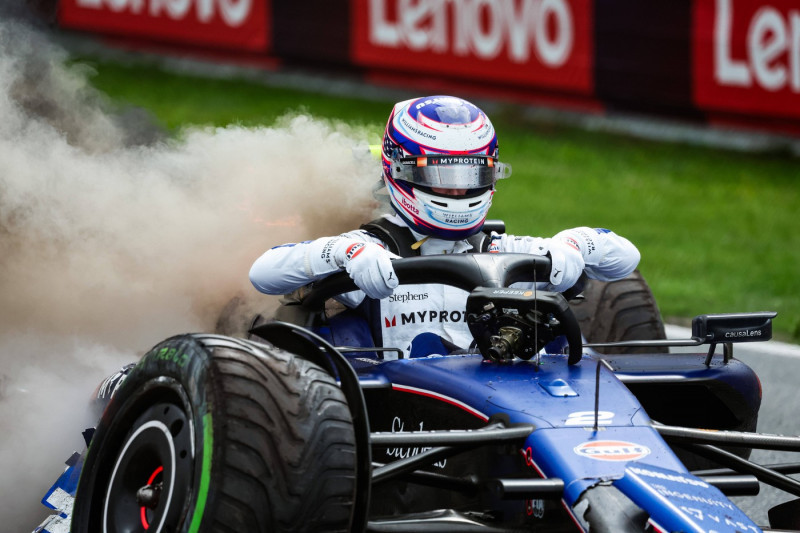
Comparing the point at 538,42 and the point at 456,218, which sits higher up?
the point at 456,218

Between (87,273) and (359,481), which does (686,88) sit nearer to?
(87,273)

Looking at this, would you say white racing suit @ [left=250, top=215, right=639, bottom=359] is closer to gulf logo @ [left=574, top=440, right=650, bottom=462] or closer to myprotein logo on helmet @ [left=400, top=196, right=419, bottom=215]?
myprotein logo on helmet @ [left=400, top=196, right=419, bottom=215]

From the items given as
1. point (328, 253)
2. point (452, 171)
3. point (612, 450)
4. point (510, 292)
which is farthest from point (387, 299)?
point (612, 450)

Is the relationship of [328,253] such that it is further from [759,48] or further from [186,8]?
[186,8]

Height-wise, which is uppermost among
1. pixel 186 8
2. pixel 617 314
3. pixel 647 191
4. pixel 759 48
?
pixel 186 8

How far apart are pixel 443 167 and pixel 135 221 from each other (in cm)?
206

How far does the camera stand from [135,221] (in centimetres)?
687

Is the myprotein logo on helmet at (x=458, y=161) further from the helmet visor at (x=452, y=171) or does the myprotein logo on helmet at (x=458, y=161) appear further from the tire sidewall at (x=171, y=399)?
the tire sidewall at (x=171, y=399)

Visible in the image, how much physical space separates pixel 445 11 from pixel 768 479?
11.1 m

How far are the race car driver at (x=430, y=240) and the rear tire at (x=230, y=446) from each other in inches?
41.6

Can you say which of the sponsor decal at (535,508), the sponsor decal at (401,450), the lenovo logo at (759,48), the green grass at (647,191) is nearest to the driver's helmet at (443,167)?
the sponsor decal at (401,450)

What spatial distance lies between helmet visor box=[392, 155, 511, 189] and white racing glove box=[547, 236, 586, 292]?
1.27 ft

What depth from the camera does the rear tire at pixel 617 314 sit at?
6449mm

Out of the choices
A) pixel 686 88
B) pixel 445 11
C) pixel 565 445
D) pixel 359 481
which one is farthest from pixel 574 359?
pixel 445 11
